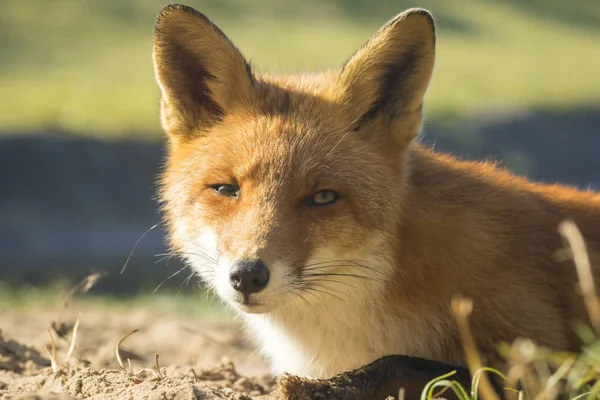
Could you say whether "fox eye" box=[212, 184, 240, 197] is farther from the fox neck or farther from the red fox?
the fox neck

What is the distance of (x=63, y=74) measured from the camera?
24.1m

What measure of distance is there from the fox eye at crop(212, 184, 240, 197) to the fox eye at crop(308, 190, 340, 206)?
0.40 meters

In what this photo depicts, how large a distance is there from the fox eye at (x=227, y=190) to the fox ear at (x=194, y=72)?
568mm

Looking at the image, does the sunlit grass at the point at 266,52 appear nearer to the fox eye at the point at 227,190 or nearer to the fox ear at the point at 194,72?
the fox ear at the point at 194,72

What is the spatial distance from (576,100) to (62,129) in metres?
13.8

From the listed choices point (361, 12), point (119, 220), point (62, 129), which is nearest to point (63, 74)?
point (62, 129)

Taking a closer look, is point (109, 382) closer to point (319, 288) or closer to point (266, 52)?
point (319, 288)

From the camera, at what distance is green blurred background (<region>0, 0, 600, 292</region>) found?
16500 millimetres

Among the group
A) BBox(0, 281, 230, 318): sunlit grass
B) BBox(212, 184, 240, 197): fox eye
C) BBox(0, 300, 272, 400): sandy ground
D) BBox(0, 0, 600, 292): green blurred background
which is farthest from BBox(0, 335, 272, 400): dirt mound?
BBox(0, 281, 230, 318): sunlit grass

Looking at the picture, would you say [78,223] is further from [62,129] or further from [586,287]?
[586,287]

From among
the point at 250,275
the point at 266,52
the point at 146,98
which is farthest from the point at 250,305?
the point at 266,52

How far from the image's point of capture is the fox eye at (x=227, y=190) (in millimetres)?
4836

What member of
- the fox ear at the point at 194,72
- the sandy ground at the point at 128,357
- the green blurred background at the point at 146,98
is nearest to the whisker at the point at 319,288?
the sandy ground at the point at 128,357

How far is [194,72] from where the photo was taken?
541cm
